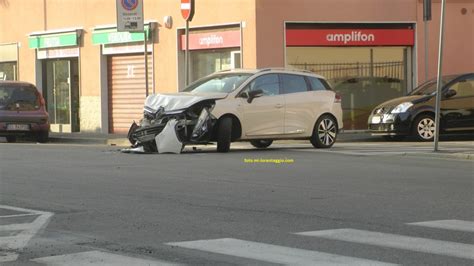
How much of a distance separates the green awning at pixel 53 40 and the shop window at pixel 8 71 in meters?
1.74

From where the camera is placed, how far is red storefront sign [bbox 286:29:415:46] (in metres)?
20.7

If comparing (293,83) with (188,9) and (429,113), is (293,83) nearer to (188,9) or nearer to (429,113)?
(429,113)

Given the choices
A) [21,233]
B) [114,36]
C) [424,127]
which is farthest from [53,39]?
[21,233]

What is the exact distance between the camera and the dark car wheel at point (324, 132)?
634 inches

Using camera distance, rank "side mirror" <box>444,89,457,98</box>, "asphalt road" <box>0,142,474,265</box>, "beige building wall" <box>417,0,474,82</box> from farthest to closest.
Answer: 1. "beige building wall" <box>417,0,474,82</box>
2. "side mirror" <box>444,89,457,98</box>
3. "asphalt road" <box>0,142,474,265</box>

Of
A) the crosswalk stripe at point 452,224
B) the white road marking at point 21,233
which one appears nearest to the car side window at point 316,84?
the crosswalk stripe at point 452,224

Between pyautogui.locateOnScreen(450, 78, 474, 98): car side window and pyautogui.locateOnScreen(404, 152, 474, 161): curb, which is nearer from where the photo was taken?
pyautogui.locateOnScreen(404, 152, 474, 161): curb

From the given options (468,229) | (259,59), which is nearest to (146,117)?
(259,59)

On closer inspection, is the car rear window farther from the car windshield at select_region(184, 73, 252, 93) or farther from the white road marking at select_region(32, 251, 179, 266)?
the white road marking at select_region(32, 251, 179, 266)

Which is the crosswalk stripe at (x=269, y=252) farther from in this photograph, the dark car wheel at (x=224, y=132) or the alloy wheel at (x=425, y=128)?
the alloy wheel at (x=425, y=128)

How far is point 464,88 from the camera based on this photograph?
18562 millimetres

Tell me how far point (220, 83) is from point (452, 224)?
8.45 meters

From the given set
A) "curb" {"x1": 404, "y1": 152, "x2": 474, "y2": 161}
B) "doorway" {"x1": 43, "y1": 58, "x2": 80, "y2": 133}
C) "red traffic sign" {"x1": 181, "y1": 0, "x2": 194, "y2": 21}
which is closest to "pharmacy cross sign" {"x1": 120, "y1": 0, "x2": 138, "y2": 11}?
"red traffic sign" {"x1": 181, "y1": 0, "x2": 194, "y2": 21}

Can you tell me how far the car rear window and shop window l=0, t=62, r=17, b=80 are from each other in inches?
298
